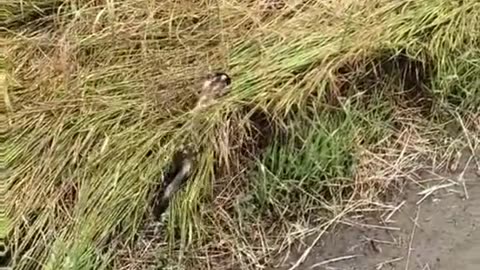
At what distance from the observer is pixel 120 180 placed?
6.36 ft

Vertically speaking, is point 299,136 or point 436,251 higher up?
A: point 299,136

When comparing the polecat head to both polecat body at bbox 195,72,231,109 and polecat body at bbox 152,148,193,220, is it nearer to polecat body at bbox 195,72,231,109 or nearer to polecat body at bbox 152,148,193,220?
polecat body at bbox 195,72,231,109

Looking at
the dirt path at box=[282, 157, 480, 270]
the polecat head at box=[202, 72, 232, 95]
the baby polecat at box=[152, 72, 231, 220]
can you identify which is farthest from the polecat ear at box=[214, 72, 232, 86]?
the dirt path at box=[282, 157, 480, 270]

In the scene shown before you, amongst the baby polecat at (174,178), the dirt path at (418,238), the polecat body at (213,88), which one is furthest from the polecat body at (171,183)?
the dirt path at (418,238)

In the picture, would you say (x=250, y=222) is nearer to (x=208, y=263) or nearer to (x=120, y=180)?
(x=208, y=263)

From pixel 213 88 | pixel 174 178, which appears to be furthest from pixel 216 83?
pixel 174 178

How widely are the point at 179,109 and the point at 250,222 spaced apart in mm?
261

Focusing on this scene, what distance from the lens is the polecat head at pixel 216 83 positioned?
1.99 metres

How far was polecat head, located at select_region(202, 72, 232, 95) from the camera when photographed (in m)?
1.99

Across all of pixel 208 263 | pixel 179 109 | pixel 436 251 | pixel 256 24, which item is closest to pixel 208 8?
pixel 256 24

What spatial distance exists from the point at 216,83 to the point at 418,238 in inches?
19.4

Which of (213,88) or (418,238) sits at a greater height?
(213,88)

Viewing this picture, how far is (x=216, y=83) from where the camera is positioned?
200 cm

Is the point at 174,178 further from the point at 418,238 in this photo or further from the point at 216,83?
the point at 418,238
